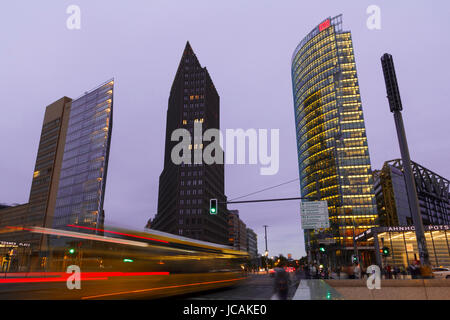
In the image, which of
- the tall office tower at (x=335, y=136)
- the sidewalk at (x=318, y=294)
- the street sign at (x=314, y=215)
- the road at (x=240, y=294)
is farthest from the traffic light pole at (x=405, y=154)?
the tall office tower at (x=335, y=136)

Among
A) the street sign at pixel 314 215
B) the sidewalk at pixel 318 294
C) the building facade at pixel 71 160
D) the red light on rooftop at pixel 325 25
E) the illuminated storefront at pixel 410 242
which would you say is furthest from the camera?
the red light on rooftop at pixel 325 25

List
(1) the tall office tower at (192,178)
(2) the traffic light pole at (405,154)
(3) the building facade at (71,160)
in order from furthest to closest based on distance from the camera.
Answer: (1) the tall office tower at (192,178)
(3) the building facade at (71,160)
(2) the traffic light pole at (405,154)

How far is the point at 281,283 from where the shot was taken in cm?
1369

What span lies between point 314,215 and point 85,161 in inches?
4424

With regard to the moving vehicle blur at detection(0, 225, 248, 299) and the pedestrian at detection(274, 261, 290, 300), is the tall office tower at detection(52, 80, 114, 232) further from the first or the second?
the pedestrian at detection(274, 261, 290, 300)

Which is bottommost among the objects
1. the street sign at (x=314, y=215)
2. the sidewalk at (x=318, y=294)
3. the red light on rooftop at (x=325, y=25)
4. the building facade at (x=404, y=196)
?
the sidewalk at (x=318, y=294)

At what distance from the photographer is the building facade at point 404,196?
98438mm

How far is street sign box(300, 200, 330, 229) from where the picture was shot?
65.0 ft

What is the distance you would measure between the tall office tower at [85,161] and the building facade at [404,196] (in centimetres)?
9713

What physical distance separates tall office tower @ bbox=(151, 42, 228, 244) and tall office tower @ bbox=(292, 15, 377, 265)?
41.7m

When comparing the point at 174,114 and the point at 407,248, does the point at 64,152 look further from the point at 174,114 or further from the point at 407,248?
the point at 407,248

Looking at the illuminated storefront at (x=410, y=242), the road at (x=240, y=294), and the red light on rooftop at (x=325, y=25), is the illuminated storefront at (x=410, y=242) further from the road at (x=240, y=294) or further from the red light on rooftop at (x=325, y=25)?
the red light on rooftop at (x=325, y=25)

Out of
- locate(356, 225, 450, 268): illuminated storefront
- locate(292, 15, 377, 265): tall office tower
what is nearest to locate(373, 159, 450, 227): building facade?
locate(292, 15, 377, 265): tall office tower

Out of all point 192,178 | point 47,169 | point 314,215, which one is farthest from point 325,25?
point 314,215
